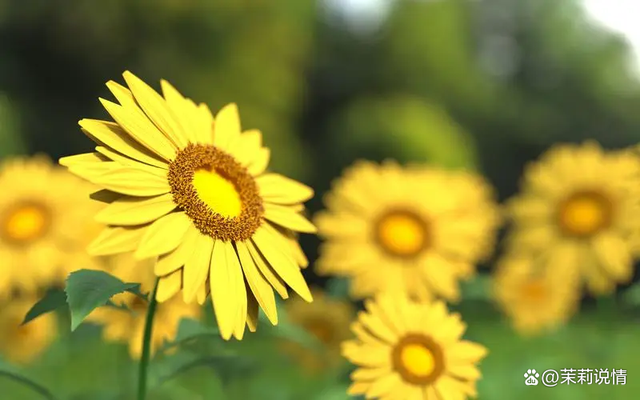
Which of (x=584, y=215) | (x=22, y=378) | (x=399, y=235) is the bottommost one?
(x=22, y=378)

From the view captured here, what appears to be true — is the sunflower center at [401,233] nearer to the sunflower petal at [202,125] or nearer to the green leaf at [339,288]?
the green leaf at [339,288]

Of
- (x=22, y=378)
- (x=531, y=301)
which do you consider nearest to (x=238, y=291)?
(x=22, y=378)

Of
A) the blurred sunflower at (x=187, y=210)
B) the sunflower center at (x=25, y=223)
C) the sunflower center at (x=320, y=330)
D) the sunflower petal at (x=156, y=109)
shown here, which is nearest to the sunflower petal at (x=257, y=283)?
the blurred sunflower at (x=187, y=210)

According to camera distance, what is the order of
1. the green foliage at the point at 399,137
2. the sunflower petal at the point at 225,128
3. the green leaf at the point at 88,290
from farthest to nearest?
1. the green foliage at the point at 399,137
2. the sunflower petal at the point at 225,128
3. the green leaf at the point at 88,290

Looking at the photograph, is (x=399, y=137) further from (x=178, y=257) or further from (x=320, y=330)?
(x=178, y=257)

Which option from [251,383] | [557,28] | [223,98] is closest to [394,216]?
[251,383]

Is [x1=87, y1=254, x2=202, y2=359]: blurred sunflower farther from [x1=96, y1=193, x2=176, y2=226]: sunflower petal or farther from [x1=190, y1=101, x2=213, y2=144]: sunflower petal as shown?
[x1=96, y1=193, x2=176, y2=226]: sunflower petal

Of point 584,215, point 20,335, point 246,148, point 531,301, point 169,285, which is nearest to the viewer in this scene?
point 169,285
